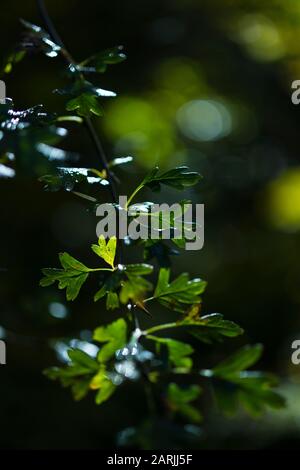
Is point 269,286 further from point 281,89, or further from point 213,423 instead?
point 281,89

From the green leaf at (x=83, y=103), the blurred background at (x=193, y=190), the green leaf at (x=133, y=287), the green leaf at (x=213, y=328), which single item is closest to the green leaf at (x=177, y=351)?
the green leaf at (x=213, y=328)

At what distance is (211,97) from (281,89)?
0.22m

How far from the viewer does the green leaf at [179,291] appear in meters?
0.60

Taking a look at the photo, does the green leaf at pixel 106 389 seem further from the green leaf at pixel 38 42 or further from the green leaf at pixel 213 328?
the green leaf at pixel 38 42

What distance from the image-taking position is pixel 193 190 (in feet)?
6.71

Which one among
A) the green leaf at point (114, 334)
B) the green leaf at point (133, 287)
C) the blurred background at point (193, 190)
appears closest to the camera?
the green leaf at point (133, 287)

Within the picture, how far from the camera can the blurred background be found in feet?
5.30

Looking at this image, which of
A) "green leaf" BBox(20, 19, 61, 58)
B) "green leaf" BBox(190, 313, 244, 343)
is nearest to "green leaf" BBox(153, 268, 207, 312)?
"green leaf" BBox(190, 313, 244, 343)

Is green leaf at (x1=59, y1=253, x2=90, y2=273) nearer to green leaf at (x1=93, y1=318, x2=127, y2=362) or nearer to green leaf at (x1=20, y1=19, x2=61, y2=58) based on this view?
green leaf at (x1=93, y1=318, x2=127, y2=362)

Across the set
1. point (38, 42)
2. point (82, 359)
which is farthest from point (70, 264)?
point (38, 42)

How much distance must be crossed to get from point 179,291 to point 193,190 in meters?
1.45

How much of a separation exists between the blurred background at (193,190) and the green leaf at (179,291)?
0.68 metres

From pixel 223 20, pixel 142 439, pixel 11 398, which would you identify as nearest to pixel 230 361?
pixel 142 439

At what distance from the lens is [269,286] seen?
7.02ft
